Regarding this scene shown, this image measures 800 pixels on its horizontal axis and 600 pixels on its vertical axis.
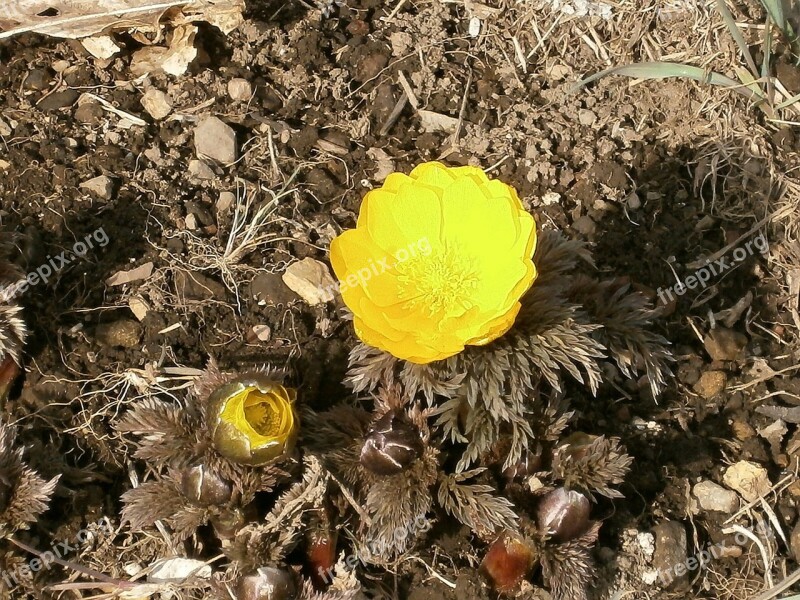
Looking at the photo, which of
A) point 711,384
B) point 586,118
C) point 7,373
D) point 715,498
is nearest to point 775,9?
point 586,118

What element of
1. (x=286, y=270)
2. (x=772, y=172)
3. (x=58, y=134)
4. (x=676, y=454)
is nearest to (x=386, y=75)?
(x=286, y=270)

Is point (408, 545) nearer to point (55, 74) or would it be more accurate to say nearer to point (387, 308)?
point (387, 308)

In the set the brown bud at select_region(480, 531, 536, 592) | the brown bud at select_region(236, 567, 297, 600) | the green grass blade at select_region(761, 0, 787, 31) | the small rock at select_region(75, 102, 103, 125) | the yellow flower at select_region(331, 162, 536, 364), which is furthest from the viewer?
the small rock at select_region(75, 102, 103, 125)

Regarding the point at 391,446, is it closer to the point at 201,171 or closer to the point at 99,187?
the point at 201,171

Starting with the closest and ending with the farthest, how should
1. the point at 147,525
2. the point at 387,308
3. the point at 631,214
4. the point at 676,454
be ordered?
the point at 387,308
the point at 147,525
the point at 676,454
the point at 631,214

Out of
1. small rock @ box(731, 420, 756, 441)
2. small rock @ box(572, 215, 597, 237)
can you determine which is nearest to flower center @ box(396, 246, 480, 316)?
small rock @ box(572, 215, 597, 237)

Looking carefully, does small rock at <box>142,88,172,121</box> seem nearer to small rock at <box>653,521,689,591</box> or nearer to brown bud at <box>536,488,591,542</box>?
brown bud at <box>536,488,591,542</box>

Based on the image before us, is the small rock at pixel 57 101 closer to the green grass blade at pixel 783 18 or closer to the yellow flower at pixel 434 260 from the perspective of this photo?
the yellow flower at pixel 434 260

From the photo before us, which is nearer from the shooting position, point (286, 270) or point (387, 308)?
point (387, 308)
